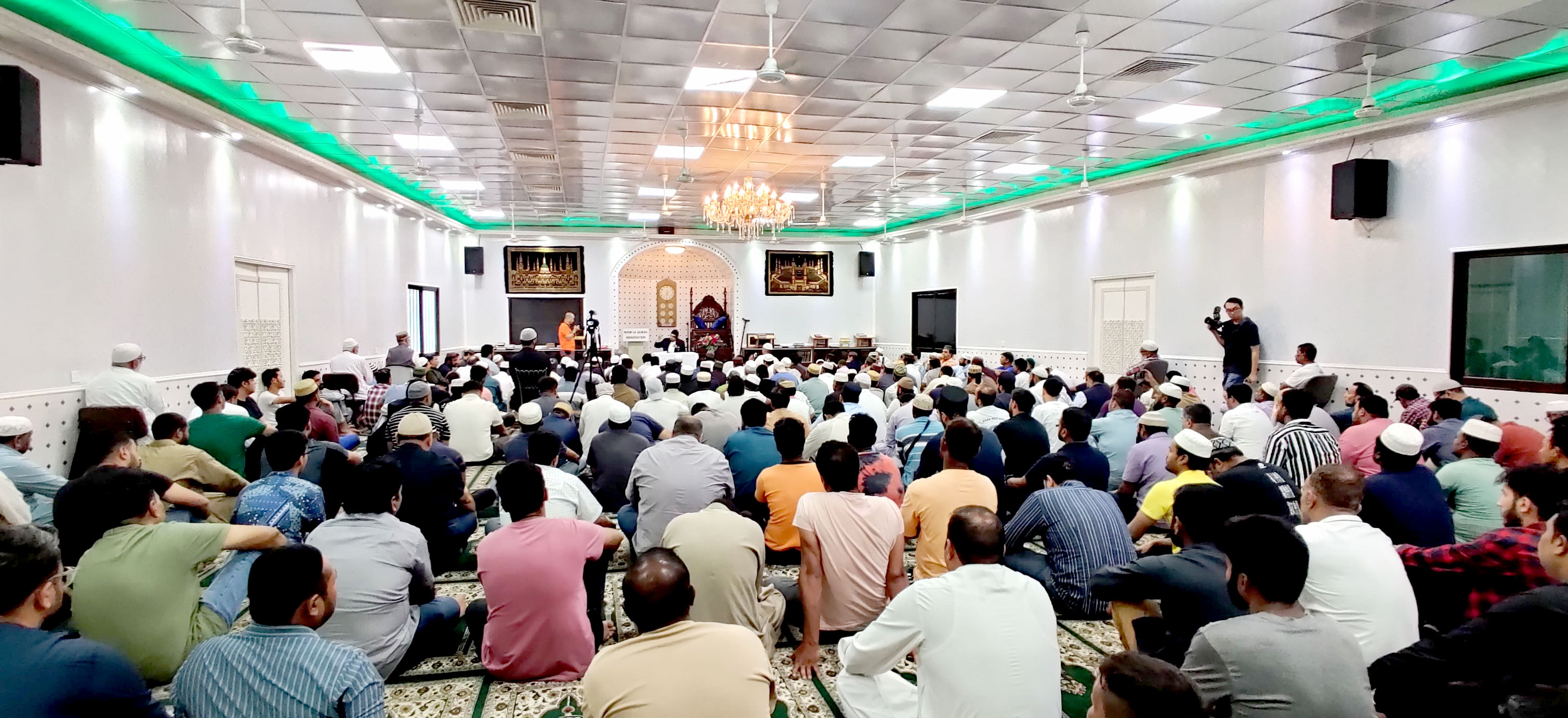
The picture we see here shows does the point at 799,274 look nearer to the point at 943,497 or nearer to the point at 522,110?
the point at 522,110

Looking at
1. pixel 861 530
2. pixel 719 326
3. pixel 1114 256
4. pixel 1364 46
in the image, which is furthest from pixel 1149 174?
pixel 719 326

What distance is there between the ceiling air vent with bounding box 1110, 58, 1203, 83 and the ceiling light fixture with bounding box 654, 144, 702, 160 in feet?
14.7

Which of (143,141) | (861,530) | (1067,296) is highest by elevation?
(143,141)

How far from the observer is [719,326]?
17.3m

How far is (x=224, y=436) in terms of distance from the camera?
459 centimetres

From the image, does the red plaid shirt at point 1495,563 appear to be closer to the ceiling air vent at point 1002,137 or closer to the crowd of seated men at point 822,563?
the crowd of seated men at point 822,563

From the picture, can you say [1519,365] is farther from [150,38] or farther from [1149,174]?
[150,38]

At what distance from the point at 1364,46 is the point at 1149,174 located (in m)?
4.23

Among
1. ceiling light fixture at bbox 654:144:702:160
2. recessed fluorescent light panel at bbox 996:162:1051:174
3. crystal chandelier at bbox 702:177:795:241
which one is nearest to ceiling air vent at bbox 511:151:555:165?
ceiling light fixture at bbox 654:144:702:160

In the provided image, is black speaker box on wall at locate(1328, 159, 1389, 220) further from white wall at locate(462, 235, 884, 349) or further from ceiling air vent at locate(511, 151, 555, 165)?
white wall at locate(462, 235, 884, 349)

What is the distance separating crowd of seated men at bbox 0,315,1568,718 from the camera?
5.61 ft

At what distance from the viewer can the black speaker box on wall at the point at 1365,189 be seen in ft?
24.0

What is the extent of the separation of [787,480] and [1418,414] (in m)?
4.66

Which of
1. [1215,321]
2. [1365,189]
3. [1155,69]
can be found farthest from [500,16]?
[1215,321]
